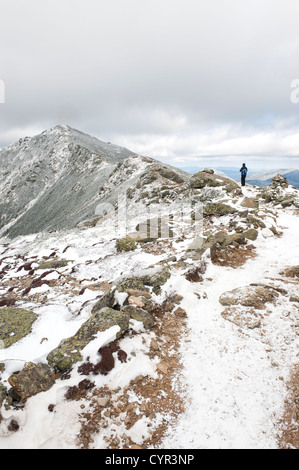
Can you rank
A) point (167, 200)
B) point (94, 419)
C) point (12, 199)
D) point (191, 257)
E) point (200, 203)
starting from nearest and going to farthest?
point (94, 419), point (191, 257), point (200, 203), point (167, 200), point (12, 199)

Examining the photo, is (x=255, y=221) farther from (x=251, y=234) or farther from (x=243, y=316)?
(x=243, y=316)

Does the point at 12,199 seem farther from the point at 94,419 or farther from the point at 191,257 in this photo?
the point at 94,419

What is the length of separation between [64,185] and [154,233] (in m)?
48.2

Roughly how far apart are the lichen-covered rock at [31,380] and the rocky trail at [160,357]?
2cm

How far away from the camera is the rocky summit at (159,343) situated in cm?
460

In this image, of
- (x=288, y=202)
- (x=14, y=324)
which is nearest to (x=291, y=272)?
(x=14, y=324)

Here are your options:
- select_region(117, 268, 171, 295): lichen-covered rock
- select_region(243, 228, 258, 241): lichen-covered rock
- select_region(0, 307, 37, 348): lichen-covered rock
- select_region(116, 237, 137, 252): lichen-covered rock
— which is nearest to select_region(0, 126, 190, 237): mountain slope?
select_region(116, 237, 137, 252): lichen-covered rock

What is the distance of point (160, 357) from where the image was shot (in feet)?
21.2

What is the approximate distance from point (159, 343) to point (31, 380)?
356 centimetres

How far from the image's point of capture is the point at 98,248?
18.2 metres

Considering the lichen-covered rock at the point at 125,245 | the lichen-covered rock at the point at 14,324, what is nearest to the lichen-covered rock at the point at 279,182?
the lichen-covered rock at the point at 125,245

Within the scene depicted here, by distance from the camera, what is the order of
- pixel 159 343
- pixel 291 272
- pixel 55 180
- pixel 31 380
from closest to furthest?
pixel 31 380 → pixel 159 343 → pixel 291 272 → pixel 55 180

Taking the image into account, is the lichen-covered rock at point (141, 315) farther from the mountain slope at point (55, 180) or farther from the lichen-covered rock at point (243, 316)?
the mountain slope at point (55, 180)
